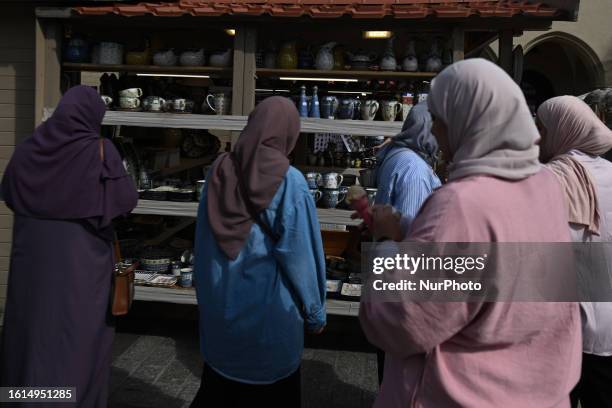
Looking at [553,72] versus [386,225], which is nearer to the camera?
[386,225]

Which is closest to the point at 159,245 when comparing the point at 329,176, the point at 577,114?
the point at 329,176

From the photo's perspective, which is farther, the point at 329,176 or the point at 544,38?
the point at 544,38

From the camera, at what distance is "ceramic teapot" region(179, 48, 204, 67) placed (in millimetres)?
4199

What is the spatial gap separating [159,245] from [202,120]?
4.47 feet

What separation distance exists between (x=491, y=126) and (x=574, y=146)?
1.28 meters

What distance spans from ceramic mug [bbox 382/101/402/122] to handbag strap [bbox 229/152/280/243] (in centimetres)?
217

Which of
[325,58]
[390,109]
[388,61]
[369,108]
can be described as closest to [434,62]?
[388,61]

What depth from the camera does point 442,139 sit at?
4.65ft

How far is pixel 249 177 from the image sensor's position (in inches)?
79.9

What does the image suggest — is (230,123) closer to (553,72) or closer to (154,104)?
(154,104)

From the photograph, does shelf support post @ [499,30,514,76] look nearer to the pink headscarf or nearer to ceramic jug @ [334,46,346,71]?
ceramic jug @ [334,46,346,71]

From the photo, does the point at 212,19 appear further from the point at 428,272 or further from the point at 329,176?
the point at 428,272

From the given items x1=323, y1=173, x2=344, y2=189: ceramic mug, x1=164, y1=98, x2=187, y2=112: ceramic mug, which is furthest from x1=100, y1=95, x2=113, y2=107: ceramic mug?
x1=323, y1=173, x2=344, y2=189: ceramic mug

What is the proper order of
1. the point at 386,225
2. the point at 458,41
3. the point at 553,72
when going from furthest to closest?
the point at 553,72 → the point at 458,41 → the point at 386,225
